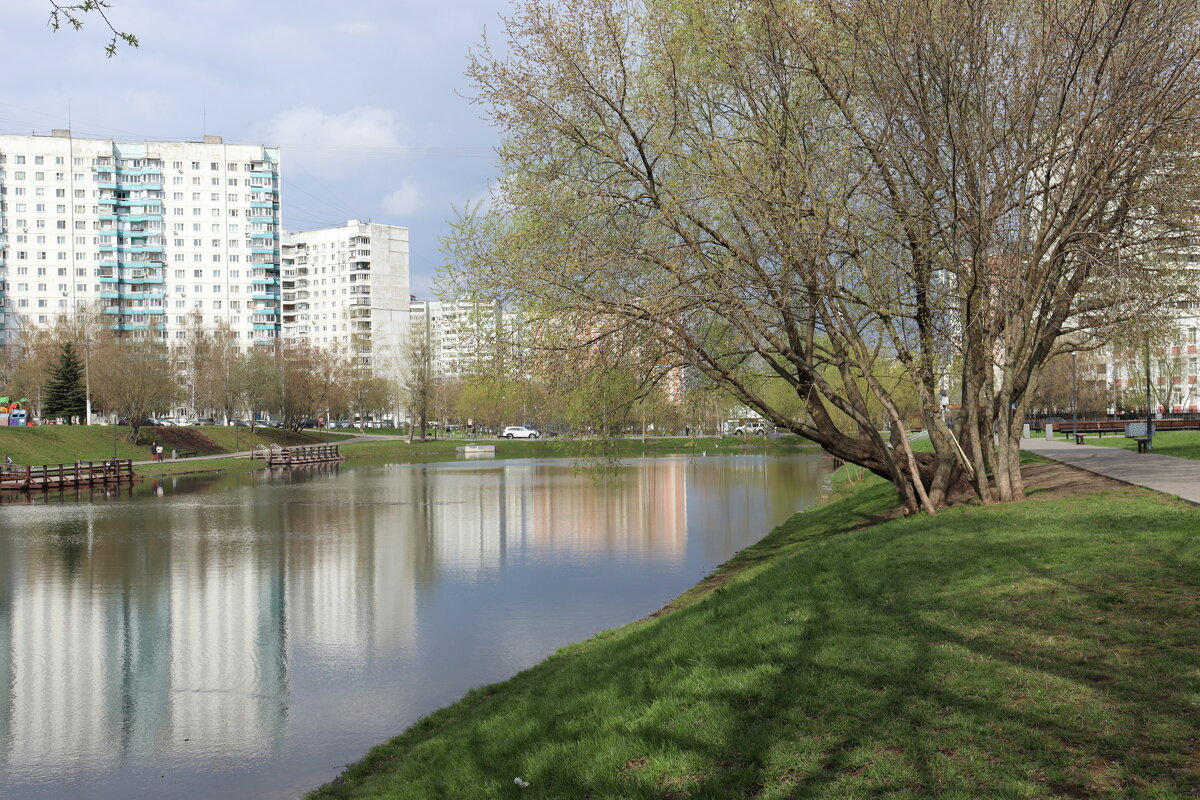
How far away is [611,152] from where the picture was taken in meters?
16.5

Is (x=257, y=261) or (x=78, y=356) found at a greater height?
(x=257, y=261)

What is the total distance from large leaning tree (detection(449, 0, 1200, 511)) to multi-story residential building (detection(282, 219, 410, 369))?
145 meters

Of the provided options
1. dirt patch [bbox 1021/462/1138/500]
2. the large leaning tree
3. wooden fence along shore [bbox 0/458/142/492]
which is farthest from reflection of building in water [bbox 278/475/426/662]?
wooden fence along shore [bbox 0/458/142/492]

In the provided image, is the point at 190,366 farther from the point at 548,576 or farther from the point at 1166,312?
the point at 1166,312

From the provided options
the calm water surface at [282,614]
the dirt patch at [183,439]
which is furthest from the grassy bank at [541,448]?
the calm water surface at [282,614]

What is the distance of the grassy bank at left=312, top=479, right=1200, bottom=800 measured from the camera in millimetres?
5938

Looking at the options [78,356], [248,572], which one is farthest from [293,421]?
[248,572]

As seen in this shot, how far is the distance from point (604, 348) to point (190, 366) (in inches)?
4267

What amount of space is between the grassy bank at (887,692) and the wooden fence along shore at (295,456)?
5807 centimetres

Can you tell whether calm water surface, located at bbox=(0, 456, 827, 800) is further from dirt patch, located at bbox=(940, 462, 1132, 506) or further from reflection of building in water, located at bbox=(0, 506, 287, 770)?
dirt patch, located at bbox=(940, 462, 1132, 506)

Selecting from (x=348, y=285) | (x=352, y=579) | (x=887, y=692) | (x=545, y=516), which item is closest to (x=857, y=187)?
(x=887, y=692)

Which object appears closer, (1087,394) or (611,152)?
(611,152)

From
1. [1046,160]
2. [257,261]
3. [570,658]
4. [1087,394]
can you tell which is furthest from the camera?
[257,261]

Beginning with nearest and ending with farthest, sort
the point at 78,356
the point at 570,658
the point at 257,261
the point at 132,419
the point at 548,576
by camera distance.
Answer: the point at 570,658 < the point at 548,576 < the point at 132,419 < the point at 78,356 < the point at 257,261
